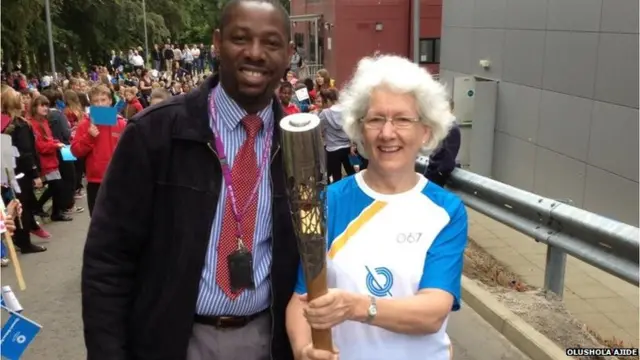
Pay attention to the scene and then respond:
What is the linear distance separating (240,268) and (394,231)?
1.59 ft

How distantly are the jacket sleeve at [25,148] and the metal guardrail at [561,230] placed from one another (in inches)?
196

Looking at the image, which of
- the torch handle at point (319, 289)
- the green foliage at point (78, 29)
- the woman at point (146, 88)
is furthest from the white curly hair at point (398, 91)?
the green foliage at point (78, 29)

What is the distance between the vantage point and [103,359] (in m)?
2.00

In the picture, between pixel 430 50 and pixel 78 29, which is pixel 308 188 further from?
pixel 78 29

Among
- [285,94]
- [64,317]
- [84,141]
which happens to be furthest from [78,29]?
[64,317]

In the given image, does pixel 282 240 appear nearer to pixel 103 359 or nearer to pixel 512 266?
pixel 103 359

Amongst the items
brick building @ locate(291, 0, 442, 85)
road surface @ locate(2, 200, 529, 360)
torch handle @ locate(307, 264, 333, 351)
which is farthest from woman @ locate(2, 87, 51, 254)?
brick building @ locate(291, 0, 442, 85)

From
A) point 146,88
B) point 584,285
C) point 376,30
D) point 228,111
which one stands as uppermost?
point 228,111

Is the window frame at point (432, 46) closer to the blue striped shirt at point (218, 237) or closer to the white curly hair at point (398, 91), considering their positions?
the white curly hair at point (398, 91)

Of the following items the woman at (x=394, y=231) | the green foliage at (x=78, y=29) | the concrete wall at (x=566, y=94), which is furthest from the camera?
the green foliage at (x=78, y=29)

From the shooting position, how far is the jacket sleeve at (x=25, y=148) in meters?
7.46

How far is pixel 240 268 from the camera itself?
2.00 m

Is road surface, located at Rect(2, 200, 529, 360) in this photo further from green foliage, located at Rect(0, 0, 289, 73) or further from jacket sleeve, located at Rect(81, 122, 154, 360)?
green foliage, located at Rect(0, 0, 289, 73)

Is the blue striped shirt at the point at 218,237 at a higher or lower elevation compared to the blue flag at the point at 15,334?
higher
